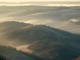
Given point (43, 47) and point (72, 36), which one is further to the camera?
point (72, 36)

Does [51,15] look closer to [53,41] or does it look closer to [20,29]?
[20,29]

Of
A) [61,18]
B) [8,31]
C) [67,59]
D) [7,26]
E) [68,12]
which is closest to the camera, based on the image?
[67,59]

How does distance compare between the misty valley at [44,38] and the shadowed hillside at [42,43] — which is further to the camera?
the misty valley at [44,38]

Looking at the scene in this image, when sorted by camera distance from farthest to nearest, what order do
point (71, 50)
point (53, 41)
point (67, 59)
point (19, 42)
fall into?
1. point (19, 42)
2. point (53, 41)
3. point (71, 50)
4. point (67, 59)

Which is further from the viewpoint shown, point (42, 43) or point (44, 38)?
point (44, 38)

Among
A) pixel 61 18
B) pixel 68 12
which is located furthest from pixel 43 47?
pixel 68 12

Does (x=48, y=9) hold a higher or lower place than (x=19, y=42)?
lower

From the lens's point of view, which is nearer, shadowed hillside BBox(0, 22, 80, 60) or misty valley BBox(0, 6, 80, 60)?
shadowed hillside BBox(0, 22, 80, 60)

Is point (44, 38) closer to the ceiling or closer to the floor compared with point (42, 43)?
closer to the floor
